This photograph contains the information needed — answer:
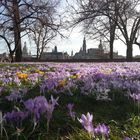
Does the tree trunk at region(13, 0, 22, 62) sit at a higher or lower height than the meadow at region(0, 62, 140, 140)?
higher

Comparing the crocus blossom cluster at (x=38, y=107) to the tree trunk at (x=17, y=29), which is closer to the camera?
the crocus blossom cluster at (x=38, y=107)

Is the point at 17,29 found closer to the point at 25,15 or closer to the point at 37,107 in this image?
the point at 25,15

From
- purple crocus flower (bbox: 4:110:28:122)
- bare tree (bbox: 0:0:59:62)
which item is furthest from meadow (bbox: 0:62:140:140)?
bare tree (bbox: 0:0:59:62)

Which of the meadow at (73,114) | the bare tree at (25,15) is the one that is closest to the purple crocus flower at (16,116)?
the meadow at (73,114)

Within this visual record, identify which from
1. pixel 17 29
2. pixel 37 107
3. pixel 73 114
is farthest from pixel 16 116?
pixel 17 29

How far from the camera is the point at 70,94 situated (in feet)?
12.9

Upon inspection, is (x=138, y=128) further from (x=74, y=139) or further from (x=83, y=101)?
(x=83, y=101)

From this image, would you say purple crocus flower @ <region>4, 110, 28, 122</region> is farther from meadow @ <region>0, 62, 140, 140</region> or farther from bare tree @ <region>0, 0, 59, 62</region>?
bare tree @ <region>0, 0, 59, 62</region>

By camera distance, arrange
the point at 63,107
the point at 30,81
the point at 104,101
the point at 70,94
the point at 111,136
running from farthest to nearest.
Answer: the point at 30,81
the point at 70,94
the point at 104,101
the point at 63,107
the point at 111,136

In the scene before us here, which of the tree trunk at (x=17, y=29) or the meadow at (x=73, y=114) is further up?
the tree trunk at (x=17, y=29)

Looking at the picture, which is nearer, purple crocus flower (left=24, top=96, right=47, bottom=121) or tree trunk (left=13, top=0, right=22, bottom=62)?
purple crocus flower (left=24, top=96, right=47, bottom=121)

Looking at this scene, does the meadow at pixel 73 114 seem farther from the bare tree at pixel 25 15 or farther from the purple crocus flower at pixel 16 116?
the bare tree at pixel 25 15

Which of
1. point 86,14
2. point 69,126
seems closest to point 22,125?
point 69,126

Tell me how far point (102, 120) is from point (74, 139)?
66 cm
